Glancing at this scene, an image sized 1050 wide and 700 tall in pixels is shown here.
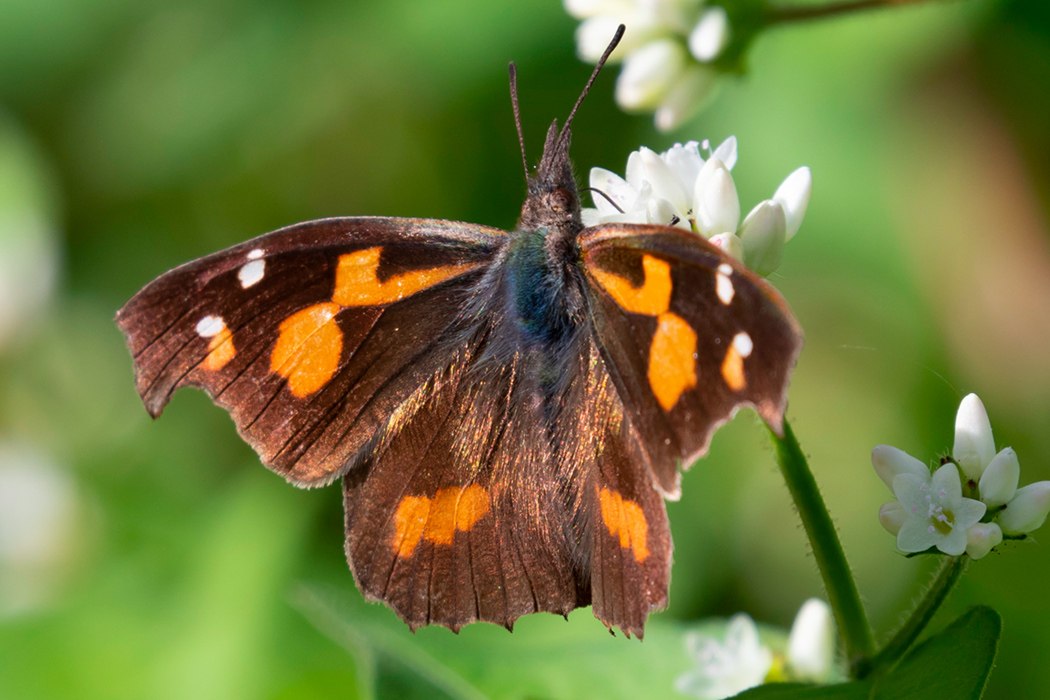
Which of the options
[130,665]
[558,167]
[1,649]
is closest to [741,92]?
[558,167]

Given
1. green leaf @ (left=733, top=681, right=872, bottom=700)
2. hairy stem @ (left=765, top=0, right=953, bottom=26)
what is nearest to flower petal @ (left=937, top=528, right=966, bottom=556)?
green leaf @ (left=733, top=681, right=872, bottom=700)

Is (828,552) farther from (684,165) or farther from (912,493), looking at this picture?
(684,165)

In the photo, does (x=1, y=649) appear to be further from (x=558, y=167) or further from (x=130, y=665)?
(x=558, y=167)

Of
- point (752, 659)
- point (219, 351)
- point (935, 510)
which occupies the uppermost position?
point (219, 351)

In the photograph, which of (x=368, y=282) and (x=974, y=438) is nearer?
(x=974, y=438)

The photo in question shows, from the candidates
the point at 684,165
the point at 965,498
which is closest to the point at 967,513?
the point at 965,498

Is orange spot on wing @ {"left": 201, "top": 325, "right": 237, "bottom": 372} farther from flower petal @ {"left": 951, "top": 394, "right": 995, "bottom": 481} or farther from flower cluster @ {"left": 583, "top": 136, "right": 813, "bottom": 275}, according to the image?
flower petal @ {"left": 951, "top": 394, "right": 995, "bottom": 481}
